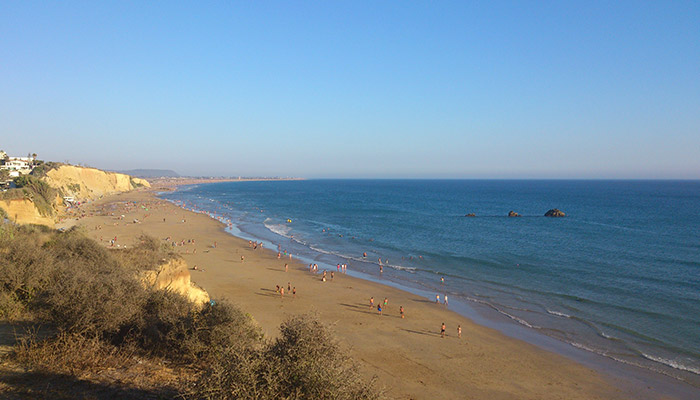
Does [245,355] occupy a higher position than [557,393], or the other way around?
[245,355]

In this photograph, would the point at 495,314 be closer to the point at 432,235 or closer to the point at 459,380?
the point at 459,380

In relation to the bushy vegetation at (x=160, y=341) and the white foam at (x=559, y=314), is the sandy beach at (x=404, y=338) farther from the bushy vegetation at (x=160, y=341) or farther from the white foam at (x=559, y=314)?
the white foam at (x=559, y=314)

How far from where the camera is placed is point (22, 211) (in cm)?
3378

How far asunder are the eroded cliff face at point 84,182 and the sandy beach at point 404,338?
6244 centimetres

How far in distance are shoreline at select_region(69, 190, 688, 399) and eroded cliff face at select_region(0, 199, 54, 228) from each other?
16.5 m

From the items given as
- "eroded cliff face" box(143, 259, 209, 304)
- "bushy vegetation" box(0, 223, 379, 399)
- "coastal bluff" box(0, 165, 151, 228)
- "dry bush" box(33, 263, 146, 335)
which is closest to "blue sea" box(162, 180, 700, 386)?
"eroded cliff face" box(143, 259, 209, 304)

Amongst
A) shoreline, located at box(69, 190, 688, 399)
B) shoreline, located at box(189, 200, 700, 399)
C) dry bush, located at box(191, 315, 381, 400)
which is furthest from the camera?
shoreline, located at box(189, 200, 700, 399)

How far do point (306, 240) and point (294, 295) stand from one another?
913 inches

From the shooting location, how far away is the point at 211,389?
537cm

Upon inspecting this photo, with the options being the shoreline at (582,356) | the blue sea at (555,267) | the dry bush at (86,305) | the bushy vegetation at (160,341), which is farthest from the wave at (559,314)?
the dry bush at (86,305)

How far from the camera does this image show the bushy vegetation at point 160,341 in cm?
569

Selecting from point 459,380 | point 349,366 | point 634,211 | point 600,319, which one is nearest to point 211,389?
point 349,366

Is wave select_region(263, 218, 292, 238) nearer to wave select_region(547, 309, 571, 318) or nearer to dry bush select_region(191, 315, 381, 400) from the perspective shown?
Result: wave select_region(547, 309, 571, 318)

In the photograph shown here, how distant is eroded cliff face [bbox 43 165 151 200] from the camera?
266 feet
